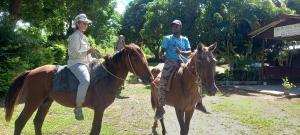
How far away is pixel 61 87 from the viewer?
732 cm

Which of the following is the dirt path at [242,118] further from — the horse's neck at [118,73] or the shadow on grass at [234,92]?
the horse's neck at [118,73]

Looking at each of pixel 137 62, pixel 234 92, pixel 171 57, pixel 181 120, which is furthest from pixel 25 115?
pixel 234 92

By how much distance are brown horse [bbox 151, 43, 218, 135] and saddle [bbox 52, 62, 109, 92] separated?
1079mm

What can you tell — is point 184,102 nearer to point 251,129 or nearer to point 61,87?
point 61,87

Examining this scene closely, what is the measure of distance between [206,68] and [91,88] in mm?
2038

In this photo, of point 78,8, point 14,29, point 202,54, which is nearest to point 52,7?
point 78,8

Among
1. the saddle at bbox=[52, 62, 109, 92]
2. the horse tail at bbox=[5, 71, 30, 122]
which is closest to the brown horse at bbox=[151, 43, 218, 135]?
the saddle at bbox=[52, 62, 109, 92]

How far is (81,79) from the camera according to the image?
281 inches

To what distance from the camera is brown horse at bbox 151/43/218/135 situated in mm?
7152

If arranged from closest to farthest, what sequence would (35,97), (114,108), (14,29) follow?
(35,97)
(114,108)
(14,29)

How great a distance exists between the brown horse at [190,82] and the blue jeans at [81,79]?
1.32m

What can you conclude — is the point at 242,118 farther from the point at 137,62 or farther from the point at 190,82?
the point at 137,62

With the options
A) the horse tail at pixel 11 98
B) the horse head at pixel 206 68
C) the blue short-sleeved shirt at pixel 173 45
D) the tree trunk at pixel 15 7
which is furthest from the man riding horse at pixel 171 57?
Result: the tree trunk at pixel 15 7

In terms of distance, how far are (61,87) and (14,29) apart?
9211 millimetres
